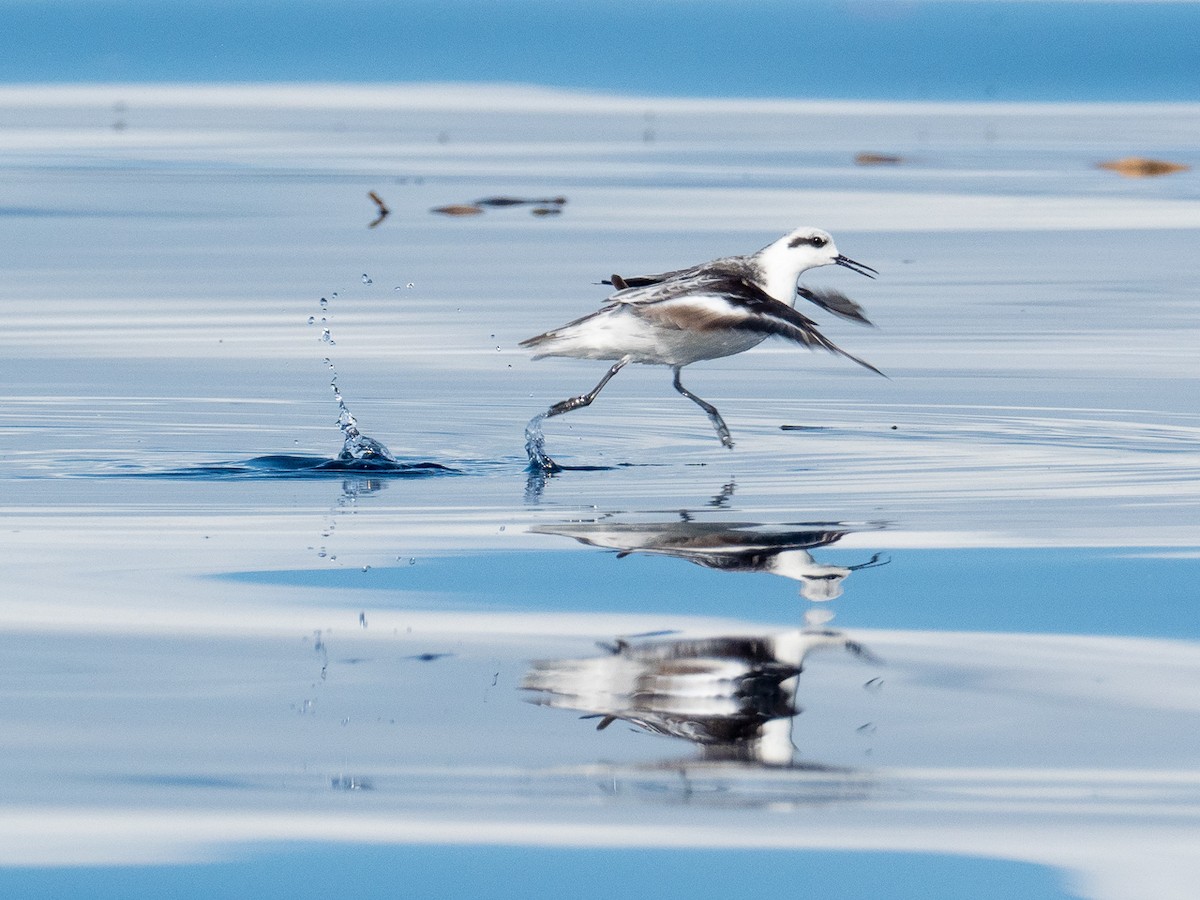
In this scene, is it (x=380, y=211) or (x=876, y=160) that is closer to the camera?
(x=380, y=211)

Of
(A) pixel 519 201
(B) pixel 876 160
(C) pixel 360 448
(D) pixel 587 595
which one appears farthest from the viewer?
(B) pixel 876 160

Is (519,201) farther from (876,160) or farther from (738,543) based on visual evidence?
(738,543)

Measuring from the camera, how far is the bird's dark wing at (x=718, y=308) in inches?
427

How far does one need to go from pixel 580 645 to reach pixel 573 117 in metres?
56.6

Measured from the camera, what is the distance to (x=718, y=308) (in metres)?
11.1

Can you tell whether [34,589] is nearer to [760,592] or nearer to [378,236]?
[760,592]

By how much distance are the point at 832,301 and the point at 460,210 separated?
15459 mm

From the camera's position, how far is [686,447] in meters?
11.3

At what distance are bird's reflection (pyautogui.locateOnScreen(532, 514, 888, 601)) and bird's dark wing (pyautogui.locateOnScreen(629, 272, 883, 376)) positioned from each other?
1.89 meters

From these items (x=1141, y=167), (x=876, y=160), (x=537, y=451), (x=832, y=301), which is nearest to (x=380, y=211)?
(x=876, y=160)

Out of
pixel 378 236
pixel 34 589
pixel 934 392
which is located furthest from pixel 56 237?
pixel 34 589

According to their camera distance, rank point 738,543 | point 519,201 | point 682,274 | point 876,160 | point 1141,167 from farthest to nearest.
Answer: point 876,160 → point 1141,167 → point 519,201 → point 682,274 → point 738,543

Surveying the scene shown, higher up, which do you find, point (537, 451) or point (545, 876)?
point (537, 451)

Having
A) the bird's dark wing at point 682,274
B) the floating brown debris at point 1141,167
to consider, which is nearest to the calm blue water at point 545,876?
the bird's dark wing at point 682,274
